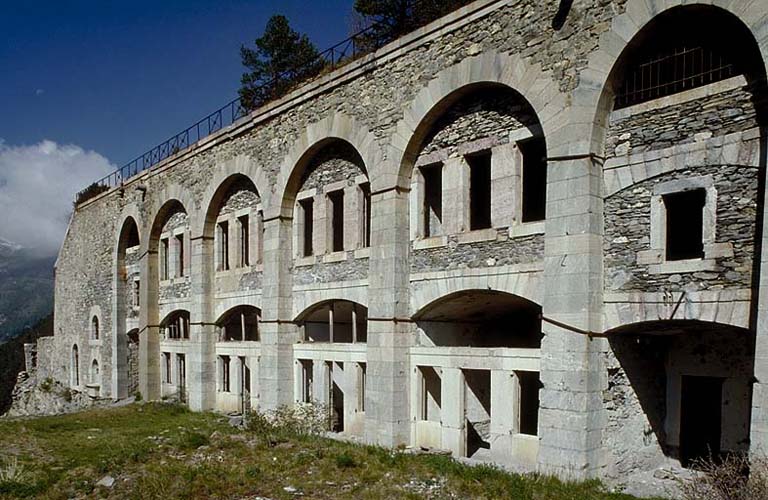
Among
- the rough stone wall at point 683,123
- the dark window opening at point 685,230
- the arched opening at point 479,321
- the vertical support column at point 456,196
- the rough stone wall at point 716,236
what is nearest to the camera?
the rough stone wall at point 716,236

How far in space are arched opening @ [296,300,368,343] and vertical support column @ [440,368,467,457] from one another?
3.97 m

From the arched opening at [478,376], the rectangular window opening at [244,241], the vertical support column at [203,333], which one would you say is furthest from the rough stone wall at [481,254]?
the vertical support column at [203,333]

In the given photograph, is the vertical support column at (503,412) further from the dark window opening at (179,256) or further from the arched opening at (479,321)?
the dark window opening at (179,256)

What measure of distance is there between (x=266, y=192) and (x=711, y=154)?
37.7 ft

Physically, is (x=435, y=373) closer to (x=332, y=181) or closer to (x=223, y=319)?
(x=332, y=181)

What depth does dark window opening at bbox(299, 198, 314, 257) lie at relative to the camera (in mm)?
17359

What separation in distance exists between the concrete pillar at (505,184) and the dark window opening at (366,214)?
389 centimetres

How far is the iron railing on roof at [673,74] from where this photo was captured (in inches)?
382

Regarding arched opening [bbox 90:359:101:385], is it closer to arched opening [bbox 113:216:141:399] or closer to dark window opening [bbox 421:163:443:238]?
arched opening [bbox 113:216:141:399]

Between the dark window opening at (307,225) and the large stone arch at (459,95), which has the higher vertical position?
the large stone arch at (459,95)

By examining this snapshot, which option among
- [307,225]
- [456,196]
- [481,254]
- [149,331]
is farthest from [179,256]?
[481,254]

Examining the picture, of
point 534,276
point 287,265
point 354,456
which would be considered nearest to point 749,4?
point 534,276

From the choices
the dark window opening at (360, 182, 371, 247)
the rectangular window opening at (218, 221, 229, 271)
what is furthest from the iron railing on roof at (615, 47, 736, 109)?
the rectangular window opening at (218, 221, 229, 271)

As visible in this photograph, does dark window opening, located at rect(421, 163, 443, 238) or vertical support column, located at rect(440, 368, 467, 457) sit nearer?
A: vertical support column, located at rect(440, 368, 467, 457)
